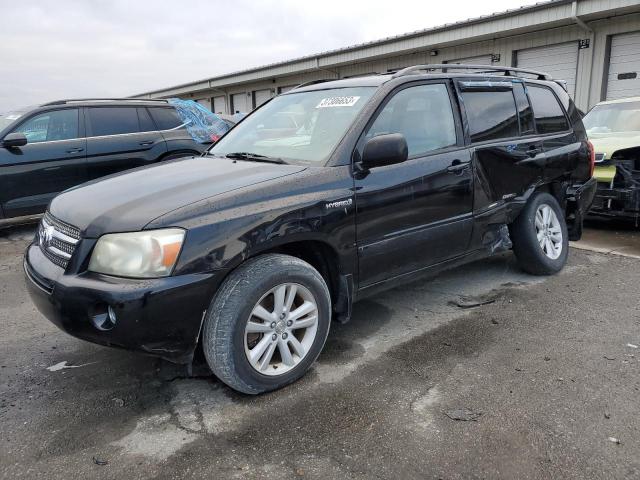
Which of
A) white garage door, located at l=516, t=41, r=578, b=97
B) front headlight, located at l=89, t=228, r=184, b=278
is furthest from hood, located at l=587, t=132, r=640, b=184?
front headlight, located at l=89, t=228, r=184, b=278

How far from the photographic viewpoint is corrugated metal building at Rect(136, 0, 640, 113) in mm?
10664

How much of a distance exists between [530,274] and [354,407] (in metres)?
2.86

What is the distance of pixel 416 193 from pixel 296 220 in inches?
39.5

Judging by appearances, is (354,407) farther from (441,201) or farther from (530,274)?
(530,274)

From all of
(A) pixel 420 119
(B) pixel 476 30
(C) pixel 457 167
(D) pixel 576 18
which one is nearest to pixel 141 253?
(A) pixel 420 119

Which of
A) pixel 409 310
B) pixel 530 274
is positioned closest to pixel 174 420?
pixel 409 310

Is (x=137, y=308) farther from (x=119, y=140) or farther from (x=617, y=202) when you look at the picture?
(x=617, y=202)

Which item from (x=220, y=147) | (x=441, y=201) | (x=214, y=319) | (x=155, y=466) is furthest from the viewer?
(x=220, y=147)

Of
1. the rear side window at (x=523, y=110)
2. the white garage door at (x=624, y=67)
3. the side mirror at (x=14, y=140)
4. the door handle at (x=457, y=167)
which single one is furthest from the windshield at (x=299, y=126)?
the white garage door at (x=624, y=67)

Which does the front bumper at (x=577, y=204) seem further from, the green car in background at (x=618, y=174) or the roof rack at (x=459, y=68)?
the green car in background at (x=618, y=174)

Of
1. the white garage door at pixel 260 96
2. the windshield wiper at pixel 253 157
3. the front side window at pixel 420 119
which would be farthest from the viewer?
the white garage door at pixel 260 96

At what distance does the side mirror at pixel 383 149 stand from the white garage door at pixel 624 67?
10.2 m

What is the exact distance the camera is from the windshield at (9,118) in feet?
21.9

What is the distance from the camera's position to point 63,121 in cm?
695
